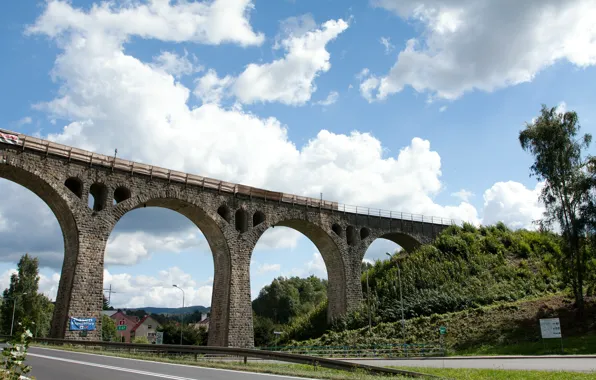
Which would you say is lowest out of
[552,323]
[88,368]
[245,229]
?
[88,368]

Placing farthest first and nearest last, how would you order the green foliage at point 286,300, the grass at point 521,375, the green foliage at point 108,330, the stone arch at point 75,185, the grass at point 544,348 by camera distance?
the green foliage at point 286,300 → the green foliage at point 108,330 → the stone arch at point 75,185 → the grass at point 544,348 → the grass at point 521,375

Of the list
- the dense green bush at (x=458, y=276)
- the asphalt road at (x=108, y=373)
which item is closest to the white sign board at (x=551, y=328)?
the dense green bush at (x=458, y=276)

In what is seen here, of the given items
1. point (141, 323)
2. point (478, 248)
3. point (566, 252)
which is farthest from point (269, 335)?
point (141, 323)

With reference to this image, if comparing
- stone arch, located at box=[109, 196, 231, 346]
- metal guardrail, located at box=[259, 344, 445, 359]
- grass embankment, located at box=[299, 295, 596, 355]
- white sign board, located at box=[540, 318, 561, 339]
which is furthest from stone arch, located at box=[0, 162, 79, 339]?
white sign board, located at box=[540, 318, 561, 339]

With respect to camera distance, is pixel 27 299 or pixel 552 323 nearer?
pixel 552 323

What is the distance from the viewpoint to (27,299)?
56.2m

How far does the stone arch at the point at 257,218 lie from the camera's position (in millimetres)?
38469

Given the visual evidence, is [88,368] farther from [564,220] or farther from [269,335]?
[269,335]

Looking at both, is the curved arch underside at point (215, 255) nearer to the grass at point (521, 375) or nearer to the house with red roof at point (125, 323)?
the grass at point (521, 375)

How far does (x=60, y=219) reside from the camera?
29766mm

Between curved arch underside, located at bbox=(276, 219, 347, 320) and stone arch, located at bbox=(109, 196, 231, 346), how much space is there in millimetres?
7014

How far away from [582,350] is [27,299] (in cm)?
5590

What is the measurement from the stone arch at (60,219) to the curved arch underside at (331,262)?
56.9 ft

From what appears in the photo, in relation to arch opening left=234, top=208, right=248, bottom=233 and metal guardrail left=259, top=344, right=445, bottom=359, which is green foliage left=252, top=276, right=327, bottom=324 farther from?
metal guardrail left=259, top=344, right=445, bottom=359
